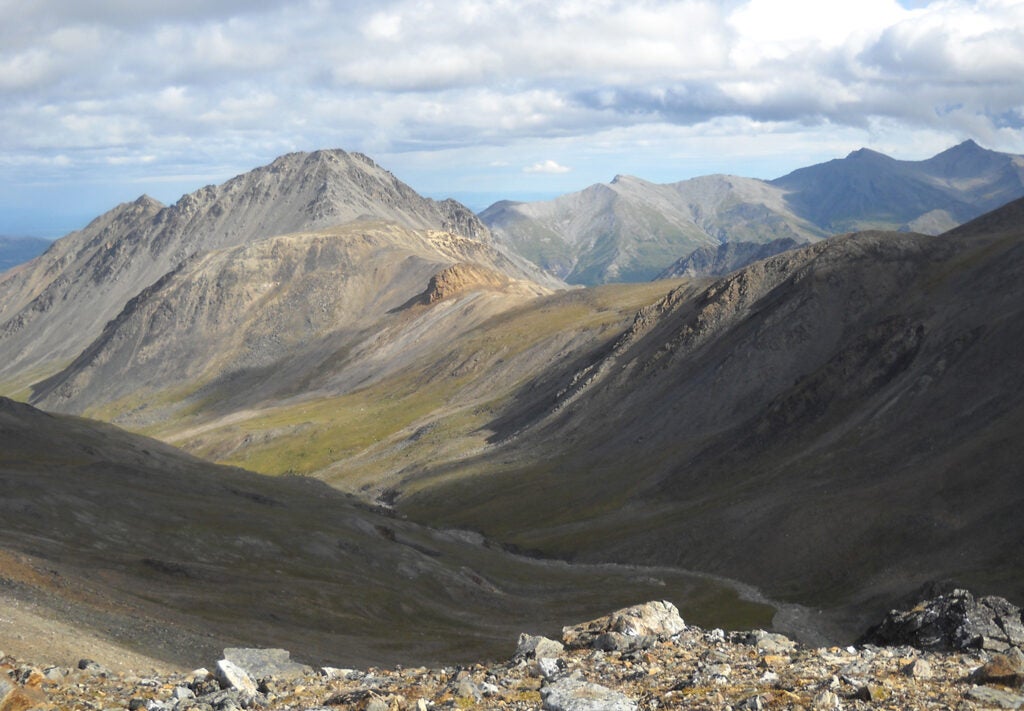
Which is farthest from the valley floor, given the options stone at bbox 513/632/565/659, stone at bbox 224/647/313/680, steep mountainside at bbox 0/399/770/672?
steep mountainside at bbox 0/399/770/672

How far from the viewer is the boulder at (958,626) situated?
2680 cm

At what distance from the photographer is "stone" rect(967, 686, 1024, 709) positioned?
19.8m

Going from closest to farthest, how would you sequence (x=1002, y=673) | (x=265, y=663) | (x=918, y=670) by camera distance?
(x=1002, y=673) < (x=918, y=670) < (x=265, y=663)

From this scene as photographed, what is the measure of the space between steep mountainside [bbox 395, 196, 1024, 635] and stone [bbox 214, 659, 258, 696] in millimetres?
57536

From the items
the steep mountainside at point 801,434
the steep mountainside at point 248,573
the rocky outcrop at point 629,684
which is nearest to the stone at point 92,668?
the rocky outcrop at point 629,684

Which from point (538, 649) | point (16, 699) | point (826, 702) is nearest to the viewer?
point (826, 702)

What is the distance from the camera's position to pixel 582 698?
20.4m

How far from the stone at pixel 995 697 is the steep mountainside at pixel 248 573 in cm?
2675

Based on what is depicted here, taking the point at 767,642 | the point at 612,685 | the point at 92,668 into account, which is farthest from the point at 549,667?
the point at 92,668

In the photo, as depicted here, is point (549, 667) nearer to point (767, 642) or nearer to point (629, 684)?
point (629, 684)

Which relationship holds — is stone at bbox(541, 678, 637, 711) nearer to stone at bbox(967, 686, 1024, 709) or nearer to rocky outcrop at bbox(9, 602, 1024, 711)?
rocky outcrop at bbox(9, 602, 1024, 711)

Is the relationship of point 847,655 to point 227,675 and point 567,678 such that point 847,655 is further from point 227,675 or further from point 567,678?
point 227,675

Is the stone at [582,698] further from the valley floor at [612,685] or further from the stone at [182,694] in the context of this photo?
the stone at [182,694]

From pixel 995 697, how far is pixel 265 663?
60.0 ft
